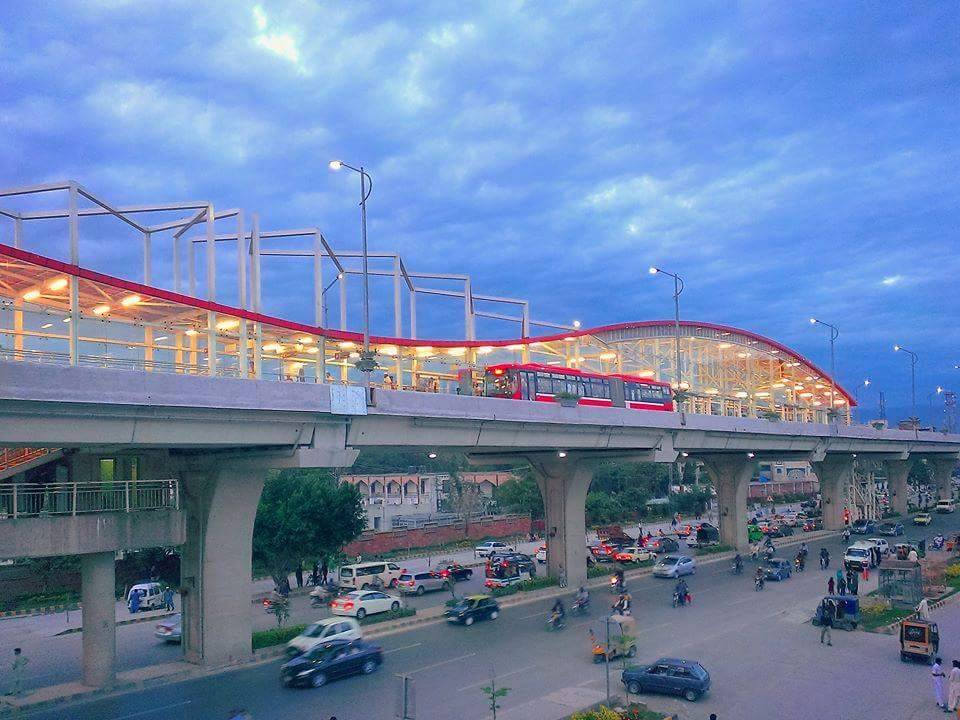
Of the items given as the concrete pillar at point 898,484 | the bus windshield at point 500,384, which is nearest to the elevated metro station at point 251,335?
the bus windshield at point 500,384

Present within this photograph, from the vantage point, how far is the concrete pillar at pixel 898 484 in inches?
3319

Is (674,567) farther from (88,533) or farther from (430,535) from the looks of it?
(88,533)

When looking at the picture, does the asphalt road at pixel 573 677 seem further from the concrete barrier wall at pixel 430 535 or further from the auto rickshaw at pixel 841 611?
the concrete barrier wall at pixel 430 535

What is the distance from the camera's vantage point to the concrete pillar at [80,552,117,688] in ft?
72.0

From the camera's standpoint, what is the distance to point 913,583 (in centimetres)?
3256

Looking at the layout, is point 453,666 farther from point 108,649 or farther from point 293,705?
point 108,649

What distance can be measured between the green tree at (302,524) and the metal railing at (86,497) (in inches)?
579

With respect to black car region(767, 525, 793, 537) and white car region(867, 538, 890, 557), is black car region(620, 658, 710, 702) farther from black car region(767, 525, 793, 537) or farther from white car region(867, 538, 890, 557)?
black car region(767, 525, 793, 537)

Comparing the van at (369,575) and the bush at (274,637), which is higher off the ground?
the bush at (274,637)

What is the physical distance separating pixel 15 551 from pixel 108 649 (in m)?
4.14

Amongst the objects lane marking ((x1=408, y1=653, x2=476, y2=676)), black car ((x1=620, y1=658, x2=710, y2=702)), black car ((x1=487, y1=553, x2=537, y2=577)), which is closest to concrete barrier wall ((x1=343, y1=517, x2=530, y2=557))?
black car ((x1=487, y1=553, x2=537, y2=577))

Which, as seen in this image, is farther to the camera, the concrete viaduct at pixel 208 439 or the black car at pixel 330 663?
the black car at pixel 330 663

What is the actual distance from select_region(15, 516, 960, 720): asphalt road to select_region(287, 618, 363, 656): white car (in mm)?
996

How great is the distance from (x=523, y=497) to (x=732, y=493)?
81.1 ft
